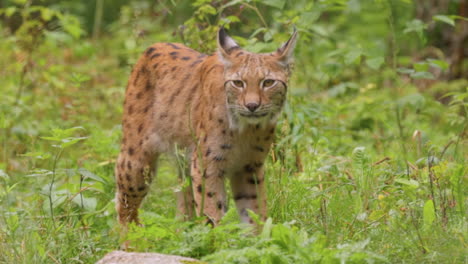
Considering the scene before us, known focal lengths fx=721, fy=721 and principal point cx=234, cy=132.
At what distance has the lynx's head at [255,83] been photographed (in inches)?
185

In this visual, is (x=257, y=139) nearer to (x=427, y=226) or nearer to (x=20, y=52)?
(x=427, y=226)

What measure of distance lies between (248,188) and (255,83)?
35.3 inches

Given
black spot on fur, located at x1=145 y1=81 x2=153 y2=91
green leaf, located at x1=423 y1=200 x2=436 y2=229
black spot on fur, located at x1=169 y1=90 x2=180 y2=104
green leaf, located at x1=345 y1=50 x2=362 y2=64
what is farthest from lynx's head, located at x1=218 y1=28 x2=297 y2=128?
green leaf, located at x1=345 y1=50 x2=362 y2=64

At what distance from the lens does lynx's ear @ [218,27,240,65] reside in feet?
16.3

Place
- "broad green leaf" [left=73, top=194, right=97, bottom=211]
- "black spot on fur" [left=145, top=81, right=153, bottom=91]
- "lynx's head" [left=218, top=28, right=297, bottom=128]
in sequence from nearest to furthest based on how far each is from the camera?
"lynx's head" [left=218, top=28, right=297, bottom=128] < "broad green leaf" [left=73, top=194, right=97, bottom=211] < "black spot on fur" [left=145, top=81, right=153, bottom=91]

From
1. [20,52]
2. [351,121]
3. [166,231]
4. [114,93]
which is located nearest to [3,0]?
[20,52]

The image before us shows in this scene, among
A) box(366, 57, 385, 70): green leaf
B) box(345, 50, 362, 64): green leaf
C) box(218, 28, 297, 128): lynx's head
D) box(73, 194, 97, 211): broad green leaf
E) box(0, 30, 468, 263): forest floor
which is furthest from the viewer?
box(366, 57, 385, 70): green leaf

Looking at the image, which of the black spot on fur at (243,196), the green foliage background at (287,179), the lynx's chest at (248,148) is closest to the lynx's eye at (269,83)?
the lynx's chest at (248,148)

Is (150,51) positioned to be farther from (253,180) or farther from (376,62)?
(376,62)

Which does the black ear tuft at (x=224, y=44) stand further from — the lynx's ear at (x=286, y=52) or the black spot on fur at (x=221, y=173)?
the black spot on fur at (x=221, y=173)

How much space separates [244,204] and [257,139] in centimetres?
55

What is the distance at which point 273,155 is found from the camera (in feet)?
18.6

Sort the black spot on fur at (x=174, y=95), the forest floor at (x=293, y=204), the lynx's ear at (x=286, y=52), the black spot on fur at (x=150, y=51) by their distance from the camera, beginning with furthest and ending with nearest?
the black spot on fur at (x=150, y=51) < the black spot on fur at (x=174, y=95) < the lynx's ear at (x=286, y=52) < the forest floor at (x=293, y=204)

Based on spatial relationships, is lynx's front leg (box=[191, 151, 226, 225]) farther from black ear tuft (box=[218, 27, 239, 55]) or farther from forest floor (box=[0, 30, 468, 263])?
black ear tuft (box=[218, 27, 239, 55])
